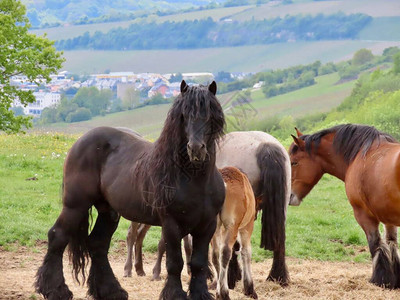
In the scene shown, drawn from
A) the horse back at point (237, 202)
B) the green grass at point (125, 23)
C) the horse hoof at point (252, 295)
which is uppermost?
the horse back at point (237, 202)

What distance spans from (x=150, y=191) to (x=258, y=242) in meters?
5.39

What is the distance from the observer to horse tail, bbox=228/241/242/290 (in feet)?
24.2

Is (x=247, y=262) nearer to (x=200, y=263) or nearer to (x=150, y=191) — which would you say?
(x=200, y=263)

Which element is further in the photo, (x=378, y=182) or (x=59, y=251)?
(x=378, y=182)

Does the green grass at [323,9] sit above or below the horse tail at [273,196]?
below

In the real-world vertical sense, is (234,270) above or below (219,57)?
above

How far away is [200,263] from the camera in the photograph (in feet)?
18.3

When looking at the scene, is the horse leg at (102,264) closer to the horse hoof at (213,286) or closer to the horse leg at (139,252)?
the horse hoof at (213,286)

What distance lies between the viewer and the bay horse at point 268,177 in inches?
295

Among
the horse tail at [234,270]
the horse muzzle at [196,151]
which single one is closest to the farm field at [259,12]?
the horse tail at [234,270]

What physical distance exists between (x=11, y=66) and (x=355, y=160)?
1396cm

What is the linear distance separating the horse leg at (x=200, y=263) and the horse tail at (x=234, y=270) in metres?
1.75

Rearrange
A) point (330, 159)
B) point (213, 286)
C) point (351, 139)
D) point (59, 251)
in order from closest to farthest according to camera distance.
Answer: point (59, 251)
point (213, 286)
point (351, 139)
point (330, 159)

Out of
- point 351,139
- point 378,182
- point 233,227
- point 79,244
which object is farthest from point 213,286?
point 351,139
